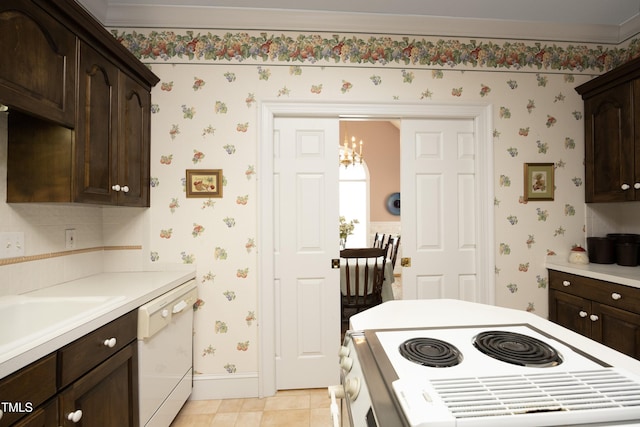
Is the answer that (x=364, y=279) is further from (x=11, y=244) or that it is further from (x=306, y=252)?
(x=11, y=244)

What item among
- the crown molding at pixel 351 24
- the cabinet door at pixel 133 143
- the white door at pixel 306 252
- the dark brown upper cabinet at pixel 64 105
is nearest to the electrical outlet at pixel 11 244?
the dark brown upper cabinet at pixel 64 105

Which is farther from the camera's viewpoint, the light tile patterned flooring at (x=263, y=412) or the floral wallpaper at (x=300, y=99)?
the floral wallpaper at (x=300, y=99)

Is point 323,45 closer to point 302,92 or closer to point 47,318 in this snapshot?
point 302,92

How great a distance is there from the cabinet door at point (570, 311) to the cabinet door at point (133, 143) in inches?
123

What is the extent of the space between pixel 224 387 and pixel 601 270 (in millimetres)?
2736

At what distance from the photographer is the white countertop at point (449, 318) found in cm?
104

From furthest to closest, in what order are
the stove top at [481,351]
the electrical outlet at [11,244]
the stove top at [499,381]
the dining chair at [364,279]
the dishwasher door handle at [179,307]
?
the dining chair at [364,279]
the dishwasher door handle at [179,307]
the electrical outlet at [11,244]
the stove top at [481,351]
the stove top at [499,381]

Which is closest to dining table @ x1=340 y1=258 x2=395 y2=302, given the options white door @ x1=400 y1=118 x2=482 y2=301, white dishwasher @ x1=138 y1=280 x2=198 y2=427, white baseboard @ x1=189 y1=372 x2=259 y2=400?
white door @ x1=400 y1=118 x2=482 y2=301

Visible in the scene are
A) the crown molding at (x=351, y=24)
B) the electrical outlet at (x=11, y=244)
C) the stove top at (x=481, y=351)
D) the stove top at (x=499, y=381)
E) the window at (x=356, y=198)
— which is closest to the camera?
the stove top at (x=499, y=381)

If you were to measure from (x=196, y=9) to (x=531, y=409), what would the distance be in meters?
2.76

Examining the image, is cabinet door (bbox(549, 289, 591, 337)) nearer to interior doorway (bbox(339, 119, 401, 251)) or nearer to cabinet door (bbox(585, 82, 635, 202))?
cabinet door (bbox(585, 82, 635, 202))

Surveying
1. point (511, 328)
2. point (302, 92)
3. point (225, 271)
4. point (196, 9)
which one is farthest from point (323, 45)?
point (511, 328)

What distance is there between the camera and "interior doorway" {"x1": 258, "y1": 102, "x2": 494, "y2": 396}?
2254mm

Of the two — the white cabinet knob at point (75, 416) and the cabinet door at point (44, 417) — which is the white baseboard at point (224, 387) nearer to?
the white cabinet knob at point (75, 416)
